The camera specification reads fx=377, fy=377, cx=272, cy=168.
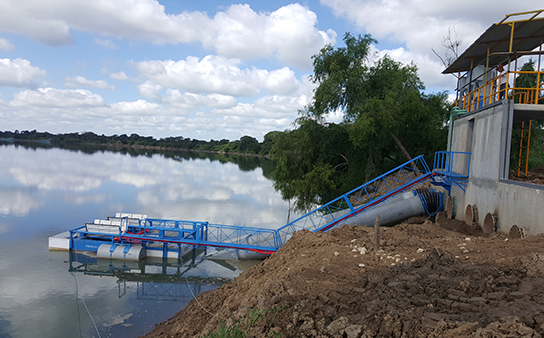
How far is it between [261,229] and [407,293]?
15739mm

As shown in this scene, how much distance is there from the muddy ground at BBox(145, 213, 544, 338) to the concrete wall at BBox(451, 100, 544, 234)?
0.91 metres

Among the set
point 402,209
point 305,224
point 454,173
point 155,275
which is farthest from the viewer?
point 155,275

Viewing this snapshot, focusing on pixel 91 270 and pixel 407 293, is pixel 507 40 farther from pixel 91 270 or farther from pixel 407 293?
pixel 91 270

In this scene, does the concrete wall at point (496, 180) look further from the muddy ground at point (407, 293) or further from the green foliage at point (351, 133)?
the green foliage at point (351, 133)

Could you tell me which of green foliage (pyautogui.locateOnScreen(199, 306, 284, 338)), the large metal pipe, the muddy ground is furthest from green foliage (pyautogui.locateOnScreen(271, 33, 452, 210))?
green foliage (pyautogui.locateOnScreen(199, 306, 284, 338))

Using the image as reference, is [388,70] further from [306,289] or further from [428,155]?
[306,289]

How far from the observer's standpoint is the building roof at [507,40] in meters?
13.2

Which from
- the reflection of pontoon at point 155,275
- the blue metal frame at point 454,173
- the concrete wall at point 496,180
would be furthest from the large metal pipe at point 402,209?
the reflection of pontoon at point 155,275

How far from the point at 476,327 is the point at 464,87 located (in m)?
16.5

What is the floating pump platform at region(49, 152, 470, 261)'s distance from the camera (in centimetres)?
1859

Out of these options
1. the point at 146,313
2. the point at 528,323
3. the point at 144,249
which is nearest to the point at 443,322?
the point at 528,323

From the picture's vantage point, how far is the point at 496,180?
41.2 feet

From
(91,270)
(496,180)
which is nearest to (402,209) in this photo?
(496,180)

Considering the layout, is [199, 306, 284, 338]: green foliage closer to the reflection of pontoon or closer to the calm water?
the calm water
